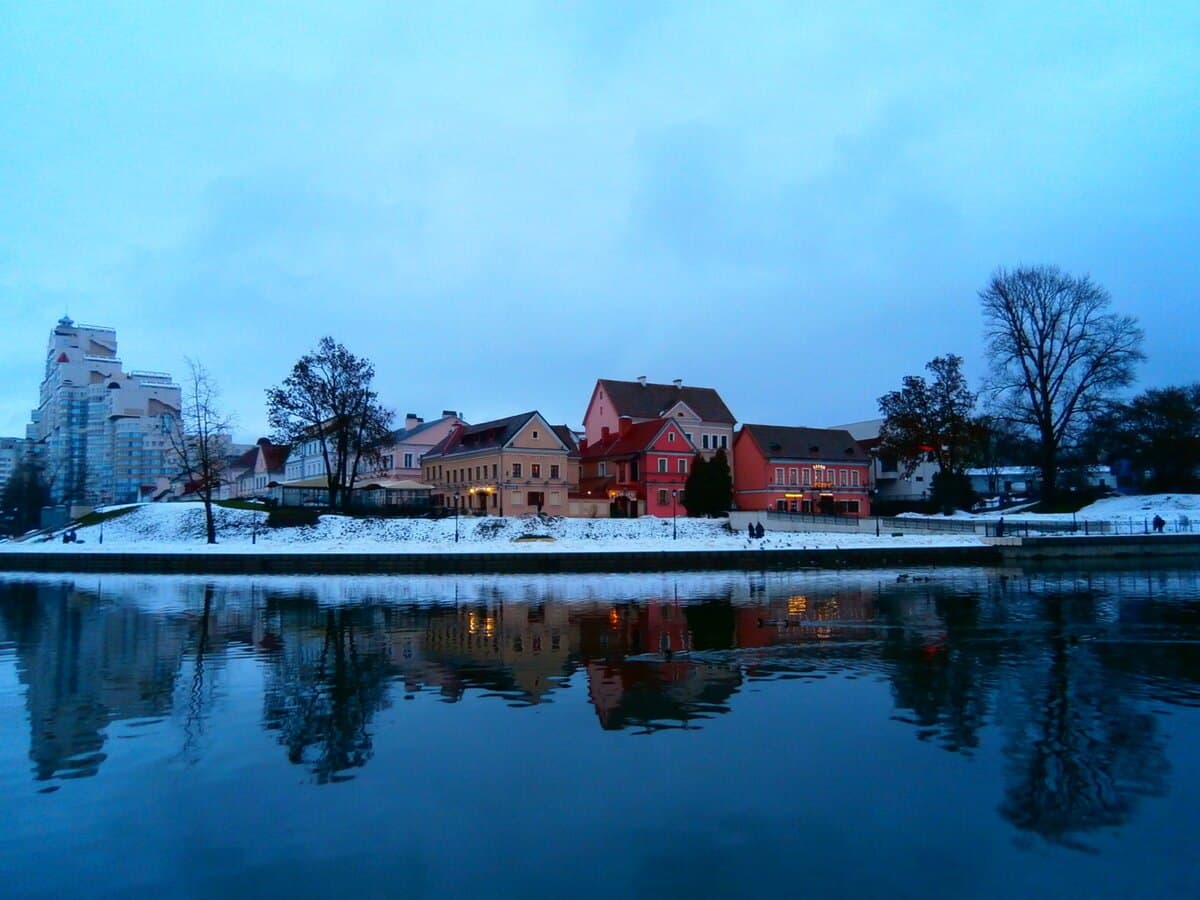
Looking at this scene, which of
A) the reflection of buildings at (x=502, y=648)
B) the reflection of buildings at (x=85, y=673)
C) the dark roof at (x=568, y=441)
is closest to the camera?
the reflection of buildings at (x=85, y=673)

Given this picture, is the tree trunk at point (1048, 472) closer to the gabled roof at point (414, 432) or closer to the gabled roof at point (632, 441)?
the gabled roof at point (632, 441)

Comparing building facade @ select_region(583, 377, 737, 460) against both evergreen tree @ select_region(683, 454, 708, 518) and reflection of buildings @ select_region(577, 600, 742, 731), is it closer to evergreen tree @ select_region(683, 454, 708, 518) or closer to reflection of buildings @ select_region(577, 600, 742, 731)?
evergreen tree @ select_region(683, 454, 708, 518)

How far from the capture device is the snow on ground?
53.1m

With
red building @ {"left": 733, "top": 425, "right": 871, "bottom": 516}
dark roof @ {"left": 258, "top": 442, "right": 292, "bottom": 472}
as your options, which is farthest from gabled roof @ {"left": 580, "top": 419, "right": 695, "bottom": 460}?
dark roof @ {"left": 258, "top": 442, "right": 292, "bottom": 472}

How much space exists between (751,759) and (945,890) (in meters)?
3.83

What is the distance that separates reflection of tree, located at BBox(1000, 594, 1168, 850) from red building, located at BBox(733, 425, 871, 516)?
58196 millimetres

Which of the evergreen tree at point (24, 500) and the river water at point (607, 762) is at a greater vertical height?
the evergreen tree at point (24, 500)

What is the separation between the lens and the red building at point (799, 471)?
74938 mm

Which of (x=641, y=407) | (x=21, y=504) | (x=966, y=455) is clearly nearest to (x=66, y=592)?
(x=641, y=407)

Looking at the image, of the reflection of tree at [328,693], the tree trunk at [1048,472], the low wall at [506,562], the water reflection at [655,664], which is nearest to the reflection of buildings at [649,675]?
the water reflection at [655,664]

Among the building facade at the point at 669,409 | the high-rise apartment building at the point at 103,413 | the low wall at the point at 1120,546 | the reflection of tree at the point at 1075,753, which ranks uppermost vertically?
the high-rise apartment building at the point at 103,413

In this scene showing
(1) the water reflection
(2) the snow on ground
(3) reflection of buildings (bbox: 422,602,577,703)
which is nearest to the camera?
(1) the water reflection

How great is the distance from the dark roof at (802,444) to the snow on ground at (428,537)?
1551 centimetres

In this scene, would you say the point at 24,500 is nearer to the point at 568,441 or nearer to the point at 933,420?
the point at 568,441
